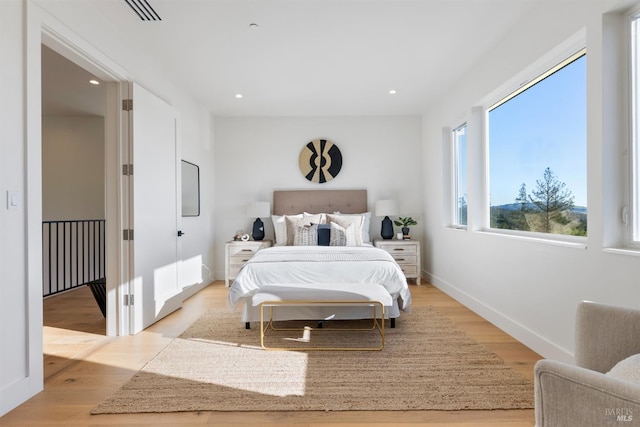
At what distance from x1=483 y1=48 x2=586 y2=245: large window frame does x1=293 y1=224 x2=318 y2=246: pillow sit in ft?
6.88

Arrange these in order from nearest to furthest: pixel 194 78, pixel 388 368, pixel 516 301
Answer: pixel 388 368 < pixel 516 301 < pixel 194 78

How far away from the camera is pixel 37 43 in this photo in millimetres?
2100

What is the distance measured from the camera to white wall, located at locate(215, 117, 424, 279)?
5.66 metres

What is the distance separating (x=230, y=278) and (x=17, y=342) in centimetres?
317

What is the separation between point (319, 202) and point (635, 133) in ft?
13.2

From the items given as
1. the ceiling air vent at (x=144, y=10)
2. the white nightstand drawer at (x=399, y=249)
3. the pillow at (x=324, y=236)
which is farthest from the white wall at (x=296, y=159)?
the ceiling air vent at (x=144, y=10)

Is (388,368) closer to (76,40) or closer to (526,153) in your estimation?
(526,153)

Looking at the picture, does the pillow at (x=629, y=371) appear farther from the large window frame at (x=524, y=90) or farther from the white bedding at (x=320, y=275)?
the white bedding at (x=320, y=275)

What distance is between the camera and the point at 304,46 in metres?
3.30

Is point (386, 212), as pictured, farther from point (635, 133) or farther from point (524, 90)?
point (635, 133)

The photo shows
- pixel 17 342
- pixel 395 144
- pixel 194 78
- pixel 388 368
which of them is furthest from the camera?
pixel 395 144

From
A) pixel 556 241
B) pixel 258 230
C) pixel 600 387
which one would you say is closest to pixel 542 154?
pixel 556 241

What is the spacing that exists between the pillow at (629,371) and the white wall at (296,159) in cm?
451

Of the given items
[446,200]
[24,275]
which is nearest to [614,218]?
[446,200]
